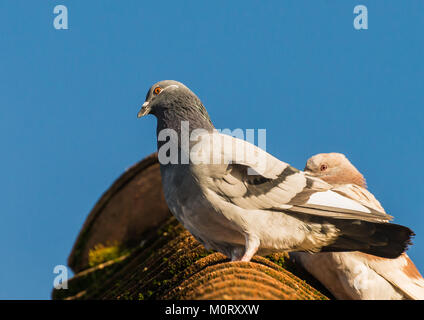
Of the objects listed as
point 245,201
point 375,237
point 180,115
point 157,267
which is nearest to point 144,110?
point 180,115

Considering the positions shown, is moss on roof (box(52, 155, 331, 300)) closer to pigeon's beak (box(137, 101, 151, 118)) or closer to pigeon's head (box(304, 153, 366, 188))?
pigeon's head (box(304, 153, 366, 188))

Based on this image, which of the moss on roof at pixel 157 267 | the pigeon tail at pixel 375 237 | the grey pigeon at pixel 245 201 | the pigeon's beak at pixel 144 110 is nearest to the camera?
the moss on roof at pixel 157 267

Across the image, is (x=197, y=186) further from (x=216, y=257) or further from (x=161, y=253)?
(x=161, y=253)

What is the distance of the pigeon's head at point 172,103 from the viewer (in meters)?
6.64

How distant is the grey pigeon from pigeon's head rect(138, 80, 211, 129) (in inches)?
0.5

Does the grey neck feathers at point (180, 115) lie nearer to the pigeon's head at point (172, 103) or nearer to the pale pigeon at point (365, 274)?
the pigeon's head at point (172, 103)

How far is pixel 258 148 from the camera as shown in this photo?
21.8 ft

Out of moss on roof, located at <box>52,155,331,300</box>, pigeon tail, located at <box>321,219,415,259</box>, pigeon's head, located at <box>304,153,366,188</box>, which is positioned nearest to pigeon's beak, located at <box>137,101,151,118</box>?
moss on roof, located at <box>52,155,331,300</box>

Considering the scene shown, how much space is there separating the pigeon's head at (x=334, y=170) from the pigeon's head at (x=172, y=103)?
3.30m

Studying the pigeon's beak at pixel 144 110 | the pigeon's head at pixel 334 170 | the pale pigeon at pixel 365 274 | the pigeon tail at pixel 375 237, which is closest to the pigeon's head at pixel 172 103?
the pigeon's beak at pixel 144 110

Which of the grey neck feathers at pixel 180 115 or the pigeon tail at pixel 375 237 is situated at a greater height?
the grey neck feathers at pixel 180 115

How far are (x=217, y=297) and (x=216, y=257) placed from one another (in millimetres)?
2596

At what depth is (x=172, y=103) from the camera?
669 cm
